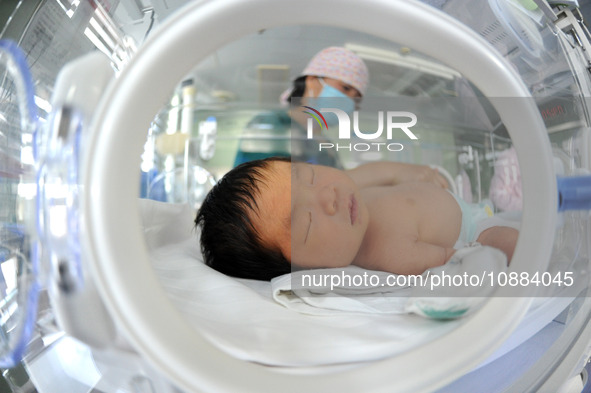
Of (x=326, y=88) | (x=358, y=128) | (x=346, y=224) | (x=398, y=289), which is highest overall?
(x=326, y=88)

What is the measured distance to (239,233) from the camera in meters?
0.74

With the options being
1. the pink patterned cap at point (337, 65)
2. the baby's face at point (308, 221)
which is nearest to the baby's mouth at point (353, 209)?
the baby's face at point (308, 221)

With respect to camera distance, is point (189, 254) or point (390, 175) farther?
point (390, 175)

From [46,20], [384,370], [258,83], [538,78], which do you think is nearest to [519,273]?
[384,370]

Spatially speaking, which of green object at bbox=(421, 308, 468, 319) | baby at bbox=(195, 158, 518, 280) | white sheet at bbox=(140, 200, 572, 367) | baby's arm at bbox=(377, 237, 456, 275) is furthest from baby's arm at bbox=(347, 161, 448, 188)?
green object at bbox=(421, 308, 468, 319)

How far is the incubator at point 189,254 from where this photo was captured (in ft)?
1.05

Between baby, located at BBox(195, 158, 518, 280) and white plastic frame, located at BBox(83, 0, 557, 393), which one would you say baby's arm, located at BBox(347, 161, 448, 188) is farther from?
white plastic frame, located at BBox(83, 0, 557, 393)

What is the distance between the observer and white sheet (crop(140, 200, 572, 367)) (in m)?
0.41

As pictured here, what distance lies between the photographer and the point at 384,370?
14.8 inches

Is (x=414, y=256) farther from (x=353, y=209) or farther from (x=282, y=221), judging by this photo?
(x=282, y=221)

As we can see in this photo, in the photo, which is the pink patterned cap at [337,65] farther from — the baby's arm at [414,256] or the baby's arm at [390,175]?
the baby's arm at [414,256]

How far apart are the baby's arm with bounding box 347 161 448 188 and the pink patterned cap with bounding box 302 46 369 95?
386 mm

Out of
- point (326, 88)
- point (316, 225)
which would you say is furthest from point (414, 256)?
point (326, 88)

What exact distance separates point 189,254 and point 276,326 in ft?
1.17
